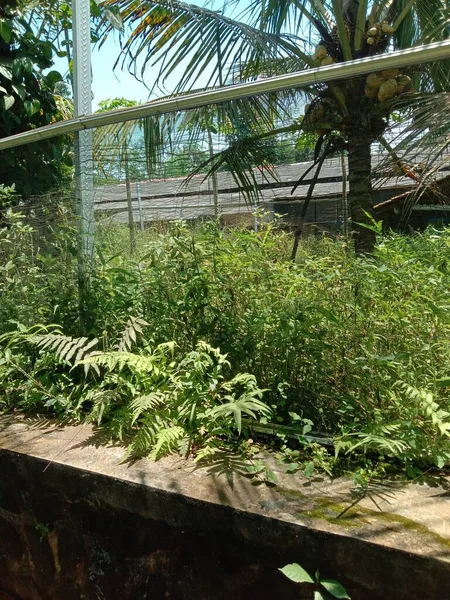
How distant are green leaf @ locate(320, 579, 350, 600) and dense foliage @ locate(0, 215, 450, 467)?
521 mm

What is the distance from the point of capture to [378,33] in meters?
4.66

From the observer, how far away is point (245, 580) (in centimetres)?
202

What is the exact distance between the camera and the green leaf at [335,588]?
175 centimetres

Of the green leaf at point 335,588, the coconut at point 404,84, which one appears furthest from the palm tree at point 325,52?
the green leaf at point 335,588

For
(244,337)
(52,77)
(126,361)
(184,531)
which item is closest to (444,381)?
(244,337)

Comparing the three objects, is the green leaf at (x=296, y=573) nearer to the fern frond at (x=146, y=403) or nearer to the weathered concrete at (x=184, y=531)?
the weathered concrete at (x=184, y=531)

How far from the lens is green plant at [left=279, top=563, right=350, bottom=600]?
175 cm

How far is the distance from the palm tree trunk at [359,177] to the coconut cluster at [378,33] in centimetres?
138

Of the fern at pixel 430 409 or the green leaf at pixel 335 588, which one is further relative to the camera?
the fern at pixel 430 409

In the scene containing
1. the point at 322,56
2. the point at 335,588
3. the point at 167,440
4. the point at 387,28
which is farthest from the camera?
the point at 322,56

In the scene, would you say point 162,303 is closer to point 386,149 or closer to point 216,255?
point 216,255

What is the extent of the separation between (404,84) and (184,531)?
287 cm

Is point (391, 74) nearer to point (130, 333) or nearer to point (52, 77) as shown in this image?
point (130, 333)

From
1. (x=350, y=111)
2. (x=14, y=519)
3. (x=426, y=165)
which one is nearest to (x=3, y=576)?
(x=14, y=519)
